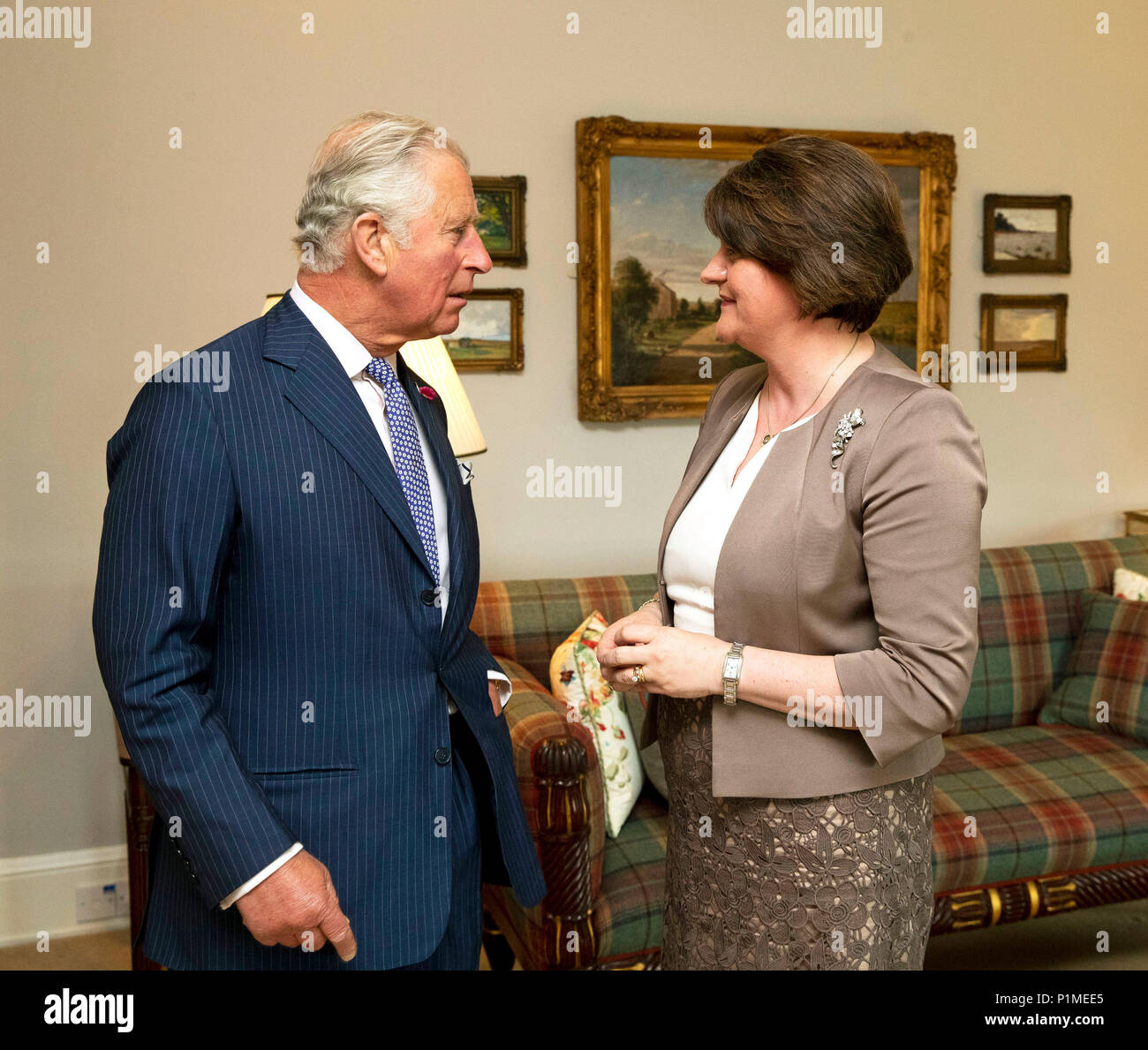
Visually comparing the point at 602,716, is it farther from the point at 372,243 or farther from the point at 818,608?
the point at 372,243

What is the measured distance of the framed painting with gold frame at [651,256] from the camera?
3.52m

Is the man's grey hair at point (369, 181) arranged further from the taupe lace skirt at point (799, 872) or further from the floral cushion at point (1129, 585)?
the floral cushion at point (1129, 585)

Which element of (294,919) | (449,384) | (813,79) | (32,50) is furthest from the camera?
(813,79)

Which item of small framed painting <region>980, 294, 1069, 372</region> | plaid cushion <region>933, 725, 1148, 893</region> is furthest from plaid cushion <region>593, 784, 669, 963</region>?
small framed painting <region>980, 294, 1069, 372</region>

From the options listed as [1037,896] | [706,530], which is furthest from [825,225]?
[1037,896]

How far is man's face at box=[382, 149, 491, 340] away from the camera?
59.7 inches

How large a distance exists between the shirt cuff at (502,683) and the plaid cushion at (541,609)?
1.27 metres

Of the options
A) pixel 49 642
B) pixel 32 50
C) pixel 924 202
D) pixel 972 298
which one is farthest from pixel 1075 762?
pixel 32 50

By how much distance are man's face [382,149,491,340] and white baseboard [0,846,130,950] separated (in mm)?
2540

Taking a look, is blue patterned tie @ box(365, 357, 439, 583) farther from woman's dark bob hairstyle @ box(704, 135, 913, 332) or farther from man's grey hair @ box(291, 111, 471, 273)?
woman's dark bob hairstyle @ box(704, 135, 913, 332)

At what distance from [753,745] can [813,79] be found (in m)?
2.99

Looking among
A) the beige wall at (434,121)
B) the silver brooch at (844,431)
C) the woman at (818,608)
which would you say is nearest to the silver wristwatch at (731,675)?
the woman at (818,608)

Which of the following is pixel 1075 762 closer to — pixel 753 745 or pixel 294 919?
pixel 753 745

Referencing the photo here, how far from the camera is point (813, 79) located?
3.74m
